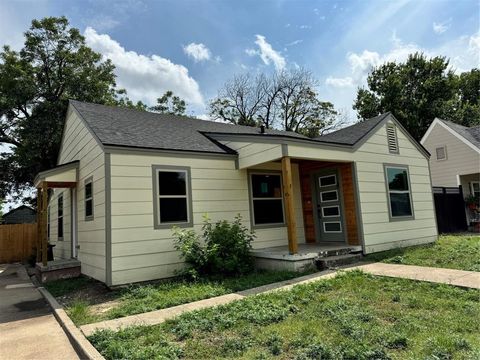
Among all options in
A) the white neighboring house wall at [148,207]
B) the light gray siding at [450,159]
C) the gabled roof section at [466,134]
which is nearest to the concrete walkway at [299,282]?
the white neighboring house wall at [148,207]

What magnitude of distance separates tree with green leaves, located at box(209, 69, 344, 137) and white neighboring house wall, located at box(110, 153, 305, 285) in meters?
21.1

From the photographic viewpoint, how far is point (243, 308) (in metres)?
4.71

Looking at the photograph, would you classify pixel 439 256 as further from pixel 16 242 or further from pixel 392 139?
pixel 16 242

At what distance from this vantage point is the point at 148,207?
7320 mm

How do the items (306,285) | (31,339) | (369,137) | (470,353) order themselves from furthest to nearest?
1. (369,137)
2. (306,285)
3. (31,339)
4. (470,353)

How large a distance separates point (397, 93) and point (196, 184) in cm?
2445

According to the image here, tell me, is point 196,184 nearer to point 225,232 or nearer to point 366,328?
point 225,232

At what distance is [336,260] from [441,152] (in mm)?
13933

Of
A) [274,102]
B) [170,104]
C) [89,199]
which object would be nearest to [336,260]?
[89,199]

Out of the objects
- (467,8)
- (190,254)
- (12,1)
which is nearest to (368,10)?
(467,8)

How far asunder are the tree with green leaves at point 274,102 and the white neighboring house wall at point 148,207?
69.3ft

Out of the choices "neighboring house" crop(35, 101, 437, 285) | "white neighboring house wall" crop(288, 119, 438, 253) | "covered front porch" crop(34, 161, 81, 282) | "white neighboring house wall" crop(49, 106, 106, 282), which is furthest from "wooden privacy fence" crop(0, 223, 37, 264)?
"white neighboring house wall" crop(288, 119, 438, 253)

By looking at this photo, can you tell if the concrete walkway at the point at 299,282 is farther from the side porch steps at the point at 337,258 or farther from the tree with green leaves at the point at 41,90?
the tree with green leaves at the point at 41,90

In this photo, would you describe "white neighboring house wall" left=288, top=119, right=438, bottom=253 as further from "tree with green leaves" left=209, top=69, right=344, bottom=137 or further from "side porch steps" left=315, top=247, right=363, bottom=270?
"tree with green leaves" left=209, top=69, right=344, bottom=137
